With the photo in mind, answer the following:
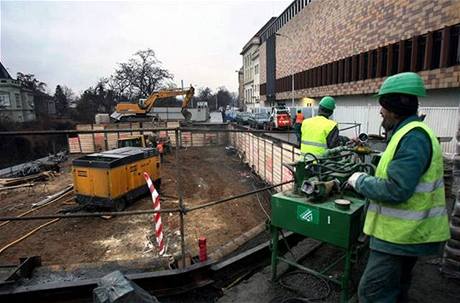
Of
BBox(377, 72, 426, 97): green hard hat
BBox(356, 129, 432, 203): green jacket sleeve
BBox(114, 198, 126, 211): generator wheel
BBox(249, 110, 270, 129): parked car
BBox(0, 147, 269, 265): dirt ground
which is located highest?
BBox(377, 72, 426, 97): green hard hat

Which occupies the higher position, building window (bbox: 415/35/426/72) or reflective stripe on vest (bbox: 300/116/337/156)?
building window (bbox: 415/35/426/72)

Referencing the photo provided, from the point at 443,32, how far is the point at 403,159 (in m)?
17.4

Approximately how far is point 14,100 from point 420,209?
50670 millimetres

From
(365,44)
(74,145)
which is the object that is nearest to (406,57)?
(365,44)

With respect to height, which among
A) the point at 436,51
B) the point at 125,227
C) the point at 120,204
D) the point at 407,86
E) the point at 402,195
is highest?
the point at 436,51

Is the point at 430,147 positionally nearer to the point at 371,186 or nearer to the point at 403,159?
the point at 403,159

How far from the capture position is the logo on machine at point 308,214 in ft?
9.53

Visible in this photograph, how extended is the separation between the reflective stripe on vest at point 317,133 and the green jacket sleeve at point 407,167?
2416mm

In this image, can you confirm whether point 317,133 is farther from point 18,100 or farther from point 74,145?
point 18,100

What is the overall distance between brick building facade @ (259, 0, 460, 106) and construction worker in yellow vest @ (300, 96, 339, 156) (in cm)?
1385

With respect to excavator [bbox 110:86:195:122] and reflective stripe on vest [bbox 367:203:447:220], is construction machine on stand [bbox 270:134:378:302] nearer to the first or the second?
reflective stripe on vest [bbox 367:203:447:220]

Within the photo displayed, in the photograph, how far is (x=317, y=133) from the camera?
4.48m

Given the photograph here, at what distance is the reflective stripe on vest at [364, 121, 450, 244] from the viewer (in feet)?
6.68

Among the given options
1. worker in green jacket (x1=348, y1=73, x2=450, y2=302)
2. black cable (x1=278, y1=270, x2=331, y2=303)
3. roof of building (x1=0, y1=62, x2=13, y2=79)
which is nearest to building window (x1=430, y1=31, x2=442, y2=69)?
black cable (x1=278, y1=270, x2=331, y2=303)
